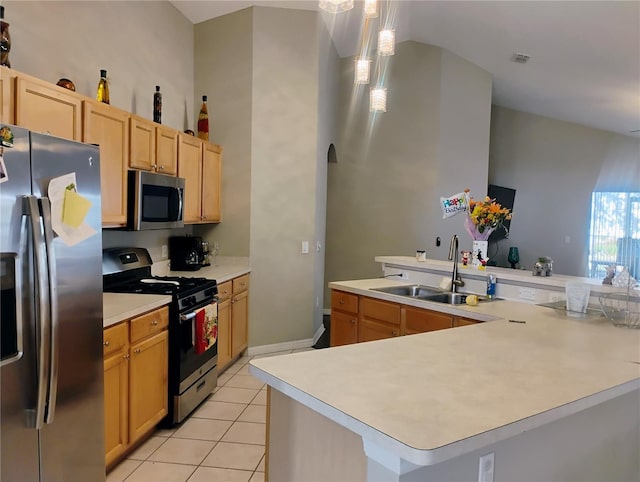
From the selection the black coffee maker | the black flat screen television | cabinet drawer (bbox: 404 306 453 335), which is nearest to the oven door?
the black coffee maker

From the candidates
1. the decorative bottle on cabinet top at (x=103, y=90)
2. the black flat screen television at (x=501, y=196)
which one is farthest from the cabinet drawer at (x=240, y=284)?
the black flat screen television at (x=501, y=196)

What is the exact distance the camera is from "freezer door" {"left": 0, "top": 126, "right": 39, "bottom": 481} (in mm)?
1497

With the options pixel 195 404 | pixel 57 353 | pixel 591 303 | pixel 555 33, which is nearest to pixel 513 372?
pixel 591 303

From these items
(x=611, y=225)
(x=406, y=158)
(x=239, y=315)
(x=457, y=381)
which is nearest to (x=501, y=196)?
(x=611, y=225)

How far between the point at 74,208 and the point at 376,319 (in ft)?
6.88

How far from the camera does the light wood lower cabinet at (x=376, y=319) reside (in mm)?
2746

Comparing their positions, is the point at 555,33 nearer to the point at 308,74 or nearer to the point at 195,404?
the point at 308,74

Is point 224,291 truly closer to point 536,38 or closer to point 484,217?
point 484,217

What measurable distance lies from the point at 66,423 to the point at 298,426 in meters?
1.08

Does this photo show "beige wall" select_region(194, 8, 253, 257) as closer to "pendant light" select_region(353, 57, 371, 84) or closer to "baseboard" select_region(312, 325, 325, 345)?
"baseboard" select_region(312, 325, 325, 345)

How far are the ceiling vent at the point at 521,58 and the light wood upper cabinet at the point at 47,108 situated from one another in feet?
15.7

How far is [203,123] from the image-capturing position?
4379mm

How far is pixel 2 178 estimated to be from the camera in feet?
4.89

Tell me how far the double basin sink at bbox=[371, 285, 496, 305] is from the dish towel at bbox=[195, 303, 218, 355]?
4.02ft
